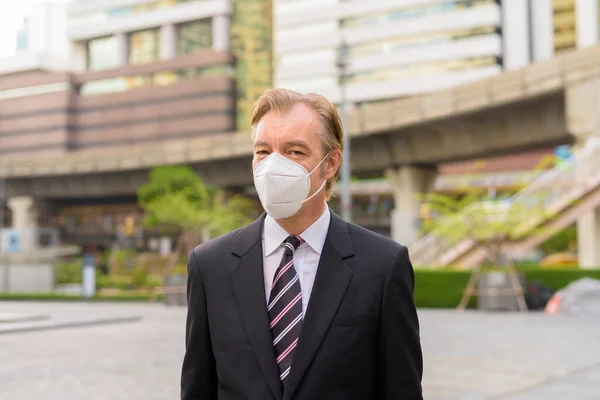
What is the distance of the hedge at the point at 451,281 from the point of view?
25.5 meters

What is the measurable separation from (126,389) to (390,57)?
9158cm

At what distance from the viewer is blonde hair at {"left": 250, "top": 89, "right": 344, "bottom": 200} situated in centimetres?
283

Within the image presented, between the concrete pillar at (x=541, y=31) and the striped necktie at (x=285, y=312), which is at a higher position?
the concrete pillar at (x=541, y=31)

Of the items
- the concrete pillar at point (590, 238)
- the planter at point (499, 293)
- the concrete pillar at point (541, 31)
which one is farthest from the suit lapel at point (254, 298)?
the concrete pillar at point (541, 31)

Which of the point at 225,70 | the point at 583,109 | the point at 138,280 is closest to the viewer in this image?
the point at 583,109

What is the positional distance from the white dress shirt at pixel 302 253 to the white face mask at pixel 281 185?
11cm

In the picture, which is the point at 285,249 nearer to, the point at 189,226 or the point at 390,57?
the point at 189,226

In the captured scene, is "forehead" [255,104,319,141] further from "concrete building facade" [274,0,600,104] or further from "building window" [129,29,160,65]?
"building window" [129,29,160,65]

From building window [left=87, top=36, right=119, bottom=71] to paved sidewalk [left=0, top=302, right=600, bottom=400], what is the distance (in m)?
130

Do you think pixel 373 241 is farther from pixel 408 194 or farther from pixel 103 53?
pixel 103 53

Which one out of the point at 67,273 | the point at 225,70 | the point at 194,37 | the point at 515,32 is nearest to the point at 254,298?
the point at 67,273

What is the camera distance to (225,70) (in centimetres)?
12250

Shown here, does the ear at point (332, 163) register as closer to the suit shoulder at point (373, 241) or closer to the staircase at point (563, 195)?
the suit shoulder at point (373, 241)

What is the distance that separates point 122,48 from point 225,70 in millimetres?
25870
